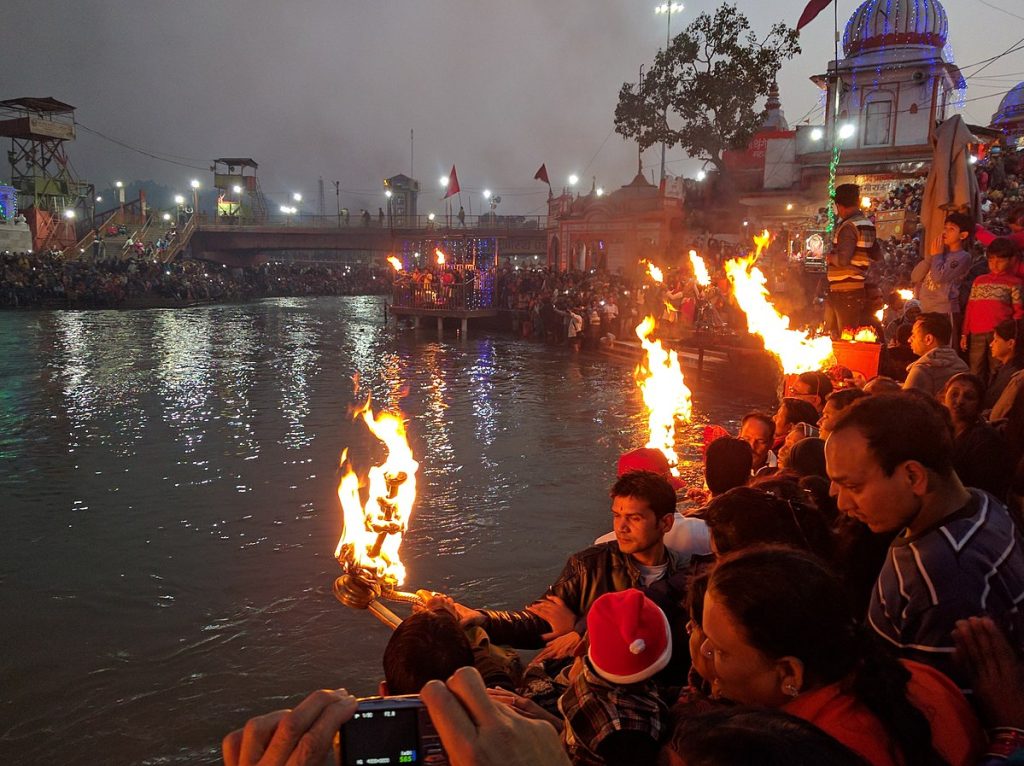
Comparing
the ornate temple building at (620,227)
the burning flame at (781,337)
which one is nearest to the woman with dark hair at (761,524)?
the burning flame at (781,337)

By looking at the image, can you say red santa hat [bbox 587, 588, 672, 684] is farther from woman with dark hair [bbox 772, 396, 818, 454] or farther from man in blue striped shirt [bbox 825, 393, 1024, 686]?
woman with dark hair [bbox 772, 396, 818, 454]

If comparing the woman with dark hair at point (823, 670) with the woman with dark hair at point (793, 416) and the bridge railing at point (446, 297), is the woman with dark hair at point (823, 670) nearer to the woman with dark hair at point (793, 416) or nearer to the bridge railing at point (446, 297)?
the woman with dark hair at point (793, 416)

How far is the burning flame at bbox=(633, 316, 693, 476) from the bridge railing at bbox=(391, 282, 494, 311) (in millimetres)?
12264


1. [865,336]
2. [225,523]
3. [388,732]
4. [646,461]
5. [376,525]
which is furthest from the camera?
[865,336]

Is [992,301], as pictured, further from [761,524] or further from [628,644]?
[628,644]

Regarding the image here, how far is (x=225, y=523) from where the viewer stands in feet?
25.5

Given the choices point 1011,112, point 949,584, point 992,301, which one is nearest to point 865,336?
point 992,301

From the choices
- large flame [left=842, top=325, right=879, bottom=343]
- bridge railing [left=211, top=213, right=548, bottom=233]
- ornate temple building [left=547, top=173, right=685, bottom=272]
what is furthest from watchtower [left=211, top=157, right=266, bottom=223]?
large flame [left=842, top=325, right=879, bottom=343]

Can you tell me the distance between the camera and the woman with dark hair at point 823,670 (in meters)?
1.60

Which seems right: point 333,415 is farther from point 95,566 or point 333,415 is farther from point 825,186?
point 825,186

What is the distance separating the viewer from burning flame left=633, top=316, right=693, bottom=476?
36.8ft

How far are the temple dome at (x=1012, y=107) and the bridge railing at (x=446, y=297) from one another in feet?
94.2

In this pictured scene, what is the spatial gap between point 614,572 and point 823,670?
1803 mm

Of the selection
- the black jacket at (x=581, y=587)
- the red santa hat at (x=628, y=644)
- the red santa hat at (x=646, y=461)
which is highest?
the red santa hat at (x=628, y=644)
